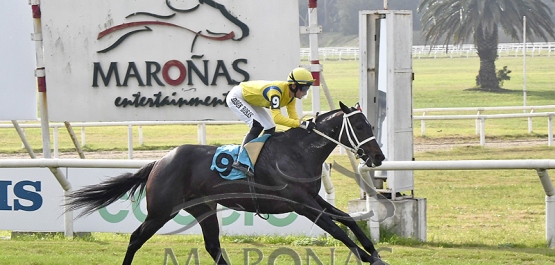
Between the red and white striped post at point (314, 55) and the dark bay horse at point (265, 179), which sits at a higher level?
the red and white striped post at point (314, 55)

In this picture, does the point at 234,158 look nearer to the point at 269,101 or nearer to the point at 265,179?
the point at 265,179

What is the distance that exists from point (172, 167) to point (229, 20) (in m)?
2.75

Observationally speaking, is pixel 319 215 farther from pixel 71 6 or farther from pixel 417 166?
pixel 71 6

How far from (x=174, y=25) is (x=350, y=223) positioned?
3653 millimetres

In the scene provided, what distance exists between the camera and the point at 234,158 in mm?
6551

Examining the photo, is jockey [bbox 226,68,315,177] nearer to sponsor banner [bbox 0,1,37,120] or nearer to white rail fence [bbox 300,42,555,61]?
sponsor banner [bbox 0,1,37,120]

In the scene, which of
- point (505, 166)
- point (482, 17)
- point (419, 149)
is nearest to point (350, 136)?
point (505, 166)

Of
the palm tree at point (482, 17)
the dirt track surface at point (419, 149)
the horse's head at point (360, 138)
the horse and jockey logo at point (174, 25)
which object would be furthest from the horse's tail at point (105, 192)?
the palm tree at point (482, 17)

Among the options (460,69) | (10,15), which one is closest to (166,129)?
(10,15)

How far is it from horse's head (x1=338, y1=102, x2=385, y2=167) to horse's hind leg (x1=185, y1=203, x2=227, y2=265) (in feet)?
3.66

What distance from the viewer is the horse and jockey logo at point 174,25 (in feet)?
29.4

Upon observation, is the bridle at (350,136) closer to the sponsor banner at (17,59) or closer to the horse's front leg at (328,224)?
the horse's front leg at (328,224)

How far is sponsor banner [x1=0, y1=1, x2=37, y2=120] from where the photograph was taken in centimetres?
945

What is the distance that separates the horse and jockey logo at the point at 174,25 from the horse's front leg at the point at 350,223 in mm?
2948
